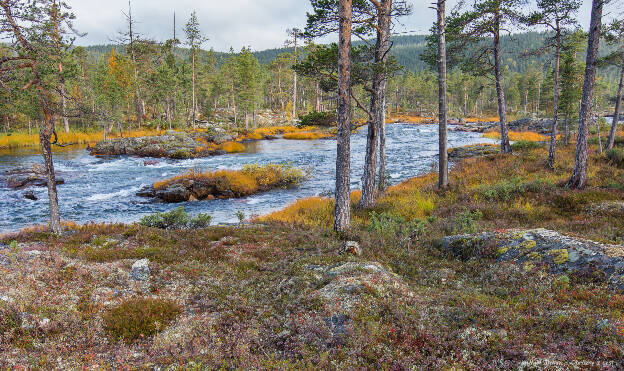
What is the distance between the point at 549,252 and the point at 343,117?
6350 millimetres

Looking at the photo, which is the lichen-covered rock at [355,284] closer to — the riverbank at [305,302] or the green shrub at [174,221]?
the riverbank at [305,302]

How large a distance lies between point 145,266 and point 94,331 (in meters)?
2.22

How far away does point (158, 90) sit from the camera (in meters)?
51.6

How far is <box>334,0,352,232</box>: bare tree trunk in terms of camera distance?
952 centimetres

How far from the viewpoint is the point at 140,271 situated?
6.67 meters

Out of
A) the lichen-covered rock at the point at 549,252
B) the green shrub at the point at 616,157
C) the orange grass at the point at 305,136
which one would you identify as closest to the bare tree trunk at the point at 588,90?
the green shrub at the point at 616,157

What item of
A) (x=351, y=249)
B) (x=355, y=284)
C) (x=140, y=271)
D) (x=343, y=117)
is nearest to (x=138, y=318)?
(x=140, y=271)

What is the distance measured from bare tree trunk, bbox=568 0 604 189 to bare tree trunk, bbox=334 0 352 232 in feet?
35.1

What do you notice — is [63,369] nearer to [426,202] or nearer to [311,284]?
[311,284]

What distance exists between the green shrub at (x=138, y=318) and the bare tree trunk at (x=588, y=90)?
1625 cm

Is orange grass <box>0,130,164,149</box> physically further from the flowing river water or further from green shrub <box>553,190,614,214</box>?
green shrub <box>553,190,614,214</box>

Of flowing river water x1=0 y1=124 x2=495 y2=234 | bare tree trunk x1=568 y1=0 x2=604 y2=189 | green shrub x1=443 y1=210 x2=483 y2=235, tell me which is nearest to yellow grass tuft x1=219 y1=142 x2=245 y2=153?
flowing river water x1=0 y1=124 x2=495 y2=234

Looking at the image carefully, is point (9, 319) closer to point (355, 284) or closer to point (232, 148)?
point (355, 284)

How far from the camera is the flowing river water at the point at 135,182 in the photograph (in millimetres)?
16516
